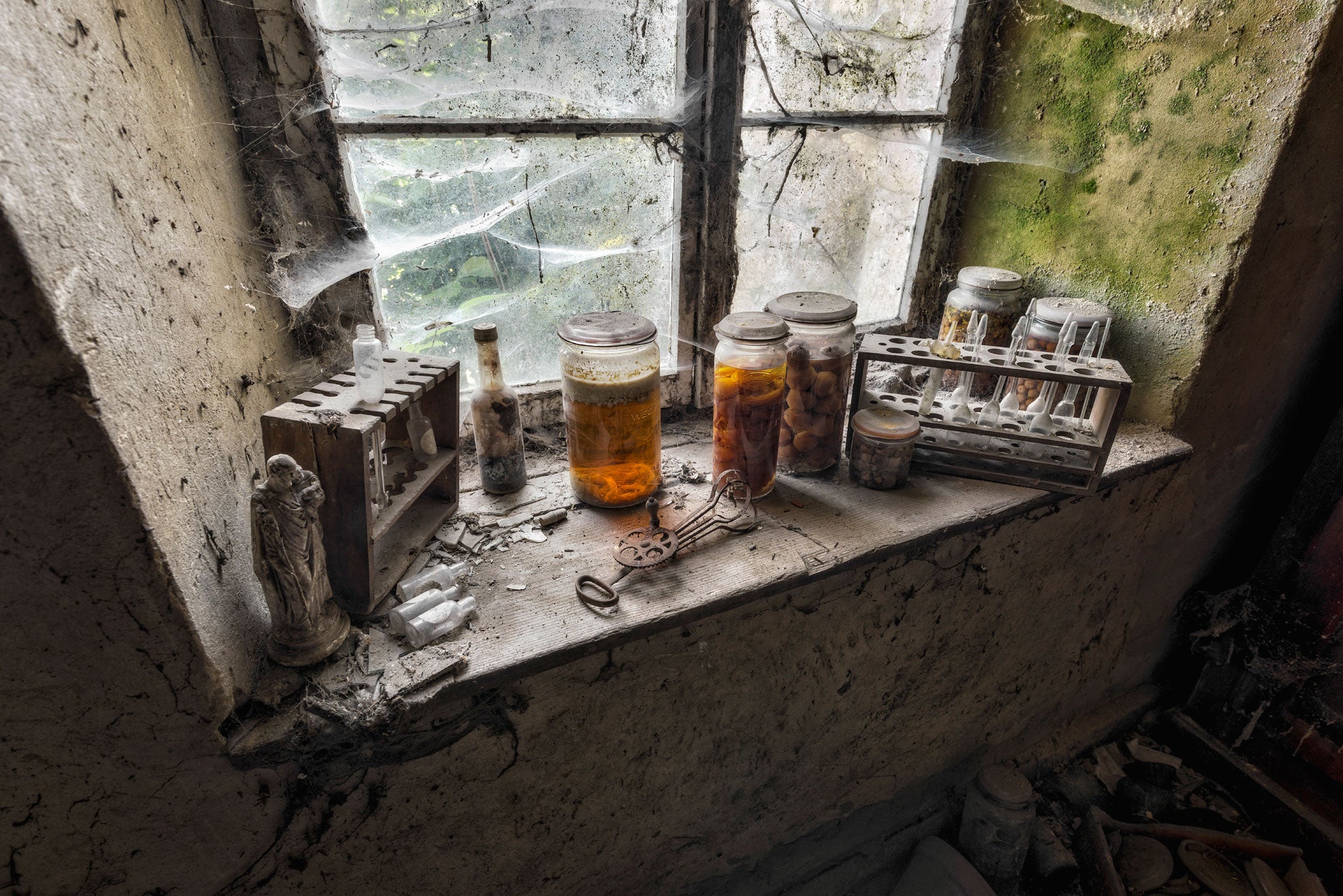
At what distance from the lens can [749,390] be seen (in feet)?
4.13

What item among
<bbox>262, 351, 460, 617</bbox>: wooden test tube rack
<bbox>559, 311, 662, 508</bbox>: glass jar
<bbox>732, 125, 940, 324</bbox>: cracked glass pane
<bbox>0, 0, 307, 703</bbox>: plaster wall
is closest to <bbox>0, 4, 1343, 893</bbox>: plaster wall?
<bbox>0, 0, 307, 703</bbox>: plaster wall

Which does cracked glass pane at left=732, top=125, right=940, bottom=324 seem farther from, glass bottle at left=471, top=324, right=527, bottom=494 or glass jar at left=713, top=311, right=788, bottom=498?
glass bottle at left=471, top=324, right=527, bottom=494

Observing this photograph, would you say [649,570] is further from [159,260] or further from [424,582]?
[159,260]

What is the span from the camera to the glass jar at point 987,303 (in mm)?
1562

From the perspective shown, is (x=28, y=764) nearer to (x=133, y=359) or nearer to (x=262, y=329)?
(x=133, y=359)

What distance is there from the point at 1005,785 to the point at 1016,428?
96 cm

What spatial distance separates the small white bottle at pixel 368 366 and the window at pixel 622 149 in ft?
0.94

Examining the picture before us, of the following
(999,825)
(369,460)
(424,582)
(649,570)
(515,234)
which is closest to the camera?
(369,460)

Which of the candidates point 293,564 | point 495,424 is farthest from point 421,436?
point 293,564

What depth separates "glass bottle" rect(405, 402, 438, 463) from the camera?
117cm

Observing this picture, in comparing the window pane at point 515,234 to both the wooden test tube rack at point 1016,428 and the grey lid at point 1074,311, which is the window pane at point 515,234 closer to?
the wooden test tube rack at point 1016,428

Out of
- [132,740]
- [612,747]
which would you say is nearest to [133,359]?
[132,740]

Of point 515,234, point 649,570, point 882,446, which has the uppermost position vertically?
point 515,234

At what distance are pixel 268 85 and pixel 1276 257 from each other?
6.28 ft
